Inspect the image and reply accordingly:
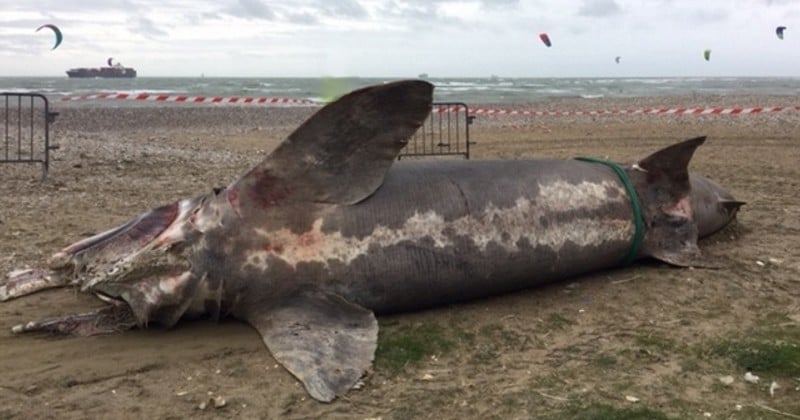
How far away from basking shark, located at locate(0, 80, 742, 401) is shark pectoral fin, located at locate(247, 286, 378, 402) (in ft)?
0.03

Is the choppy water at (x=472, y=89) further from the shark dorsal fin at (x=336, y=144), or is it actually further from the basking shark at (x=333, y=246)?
the shark dorsal fin at (x=336, y=144)

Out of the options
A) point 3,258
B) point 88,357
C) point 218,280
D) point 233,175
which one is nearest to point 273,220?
point 218,280

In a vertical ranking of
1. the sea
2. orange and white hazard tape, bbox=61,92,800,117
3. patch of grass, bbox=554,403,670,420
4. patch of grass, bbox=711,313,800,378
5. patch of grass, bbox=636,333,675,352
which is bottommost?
patch of grass, bbox=554,403,670,420

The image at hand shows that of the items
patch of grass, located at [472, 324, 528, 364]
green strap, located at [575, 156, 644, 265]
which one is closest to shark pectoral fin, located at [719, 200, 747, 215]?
green strap, located at [575, 156, 644, 265]

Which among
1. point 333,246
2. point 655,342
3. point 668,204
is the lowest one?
point 655,342

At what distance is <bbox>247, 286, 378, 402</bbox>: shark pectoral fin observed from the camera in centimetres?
445

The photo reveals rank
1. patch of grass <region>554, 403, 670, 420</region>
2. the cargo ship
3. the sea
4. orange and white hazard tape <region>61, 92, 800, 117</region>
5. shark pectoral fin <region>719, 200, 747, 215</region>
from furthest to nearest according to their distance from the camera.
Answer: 1. the cargo ship
2. the sea
3. orange and white hazard tape <region>61, 92, 800, 117</region>
4. shark pectoral fin <region>719, 200, 747, 215</region>
5. patch of grass <region>554, 403, 670, 420</region>

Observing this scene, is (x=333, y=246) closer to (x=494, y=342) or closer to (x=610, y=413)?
(x=494, y=342)

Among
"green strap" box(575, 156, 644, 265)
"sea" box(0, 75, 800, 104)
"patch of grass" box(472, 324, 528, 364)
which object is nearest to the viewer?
"patch of grass" box(472, 324, 528, 364)

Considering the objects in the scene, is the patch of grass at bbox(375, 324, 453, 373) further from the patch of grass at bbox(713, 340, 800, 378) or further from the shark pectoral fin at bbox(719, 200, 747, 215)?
the shark pectoral fin at bbox(719, 200, 747, 215)

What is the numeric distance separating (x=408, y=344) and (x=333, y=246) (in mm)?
850

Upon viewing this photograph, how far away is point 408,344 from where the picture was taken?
16.4 feet

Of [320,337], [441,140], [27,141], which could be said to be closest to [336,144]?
[320,337]

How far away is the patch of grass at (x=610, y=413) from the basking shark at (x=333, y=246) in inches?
50.0
